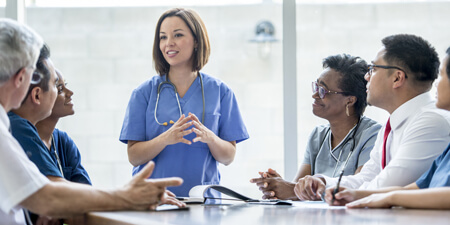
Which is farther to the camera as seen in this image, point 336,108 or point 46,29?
point 46,29

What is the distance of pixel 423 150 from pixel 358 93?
0.85 metres

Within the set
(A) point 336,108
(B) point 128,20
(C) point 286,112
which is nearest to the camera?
(A) point 336,108

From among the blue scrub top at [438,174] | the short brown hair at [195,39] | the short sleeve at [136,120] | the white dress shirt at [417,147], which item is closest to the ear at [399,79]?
the white dress shirt at [417,147]

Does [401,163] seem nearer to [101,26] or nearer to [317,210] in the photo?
[317,210]

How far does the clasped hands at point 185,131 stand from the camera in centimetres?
239

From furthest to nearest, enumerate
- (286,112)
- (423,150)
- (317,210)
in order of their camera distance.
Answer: (286,112) → (423,150) → (317,210)

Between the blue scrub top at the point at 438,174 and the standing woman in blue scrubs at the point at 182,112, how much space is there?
3.32 ft

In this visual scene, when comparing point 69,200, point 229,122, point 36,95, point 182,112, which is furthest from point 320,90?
point 69,200

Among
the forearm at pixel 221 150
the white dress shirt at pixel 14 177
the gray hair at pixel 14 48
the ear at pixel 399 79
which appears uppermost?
the gray hair at pixel 14 48

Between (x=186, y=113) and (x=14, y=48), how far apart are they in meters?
1.23

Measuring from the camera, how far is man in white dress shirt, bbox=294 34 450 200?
6.23ft

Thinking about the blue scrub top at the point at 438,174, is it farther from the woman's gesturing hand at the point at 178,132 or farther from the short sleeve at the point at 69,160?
the short sleeve at the point at 69,160

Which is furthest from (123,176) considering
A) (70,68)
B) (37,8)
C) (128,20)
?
(37,8)

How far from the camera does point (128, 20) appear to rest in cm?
356
